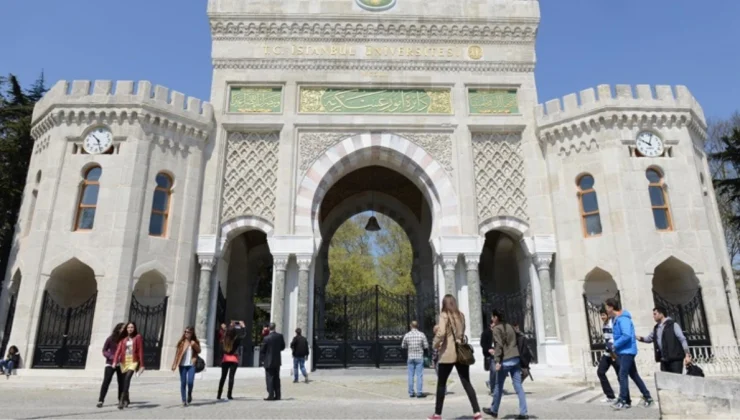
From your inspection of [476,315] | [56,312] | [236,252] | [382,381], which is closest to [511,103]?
[476,315]

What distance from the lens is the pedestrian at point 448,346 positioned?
5.04m

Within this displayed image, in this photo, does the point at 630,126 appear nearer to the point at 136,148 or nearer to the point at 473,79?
the point at 473,79

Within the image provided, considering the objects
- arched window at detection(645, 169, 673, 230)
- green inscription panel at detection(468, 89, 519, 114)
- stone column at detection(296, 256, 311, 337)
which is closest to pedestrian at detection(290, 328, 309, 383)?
stone column at detection(296, 256, 311, 337)

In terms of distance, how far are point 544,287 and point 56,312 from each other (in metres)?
12.2

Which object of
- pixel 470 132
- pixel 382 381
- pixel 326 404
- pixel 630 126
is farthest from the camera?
pixel 470 132

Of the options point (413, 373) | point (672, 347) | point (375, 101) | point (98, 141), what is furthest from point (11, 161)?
point (672, 347)

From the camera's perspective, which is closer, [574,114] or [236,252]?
[574,114]

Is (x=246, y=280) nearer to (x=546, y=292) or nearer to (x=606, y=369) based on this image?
(x=546, y=292)

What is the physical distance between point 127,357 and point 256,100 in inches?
363

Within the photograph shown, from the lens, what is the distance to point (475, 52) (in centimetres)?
1508

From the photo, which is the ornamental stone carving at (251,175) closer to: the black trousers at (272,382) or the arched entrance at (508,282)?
the black trousers at (272,382)

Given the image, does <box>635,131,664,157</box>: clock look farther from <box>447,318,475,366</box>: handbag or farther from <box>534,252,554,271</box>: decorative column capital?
<box>447,318,475,366</box>: handbag

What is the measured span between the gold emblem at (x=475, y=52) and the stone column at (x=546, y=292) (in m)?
6.24

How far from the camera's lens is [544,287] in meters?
13.1
